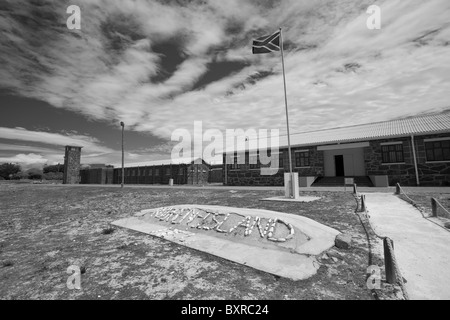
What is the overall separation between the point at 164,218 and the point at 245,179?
1886 centimetres

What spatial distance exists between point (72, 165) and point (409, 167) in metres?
55.3

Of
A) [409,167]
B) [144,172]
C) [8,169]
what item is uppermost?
[8,169]

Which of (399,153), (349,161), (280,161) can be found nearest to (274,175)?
(280,161)

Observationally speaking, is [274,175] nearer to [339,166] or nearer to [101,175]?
[339,166]

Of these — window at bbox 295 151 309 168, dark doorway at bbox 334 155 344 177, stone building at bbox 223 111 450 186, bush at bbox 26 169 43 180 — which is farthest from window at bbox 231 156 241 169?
bush at bbox 26 169 43 180

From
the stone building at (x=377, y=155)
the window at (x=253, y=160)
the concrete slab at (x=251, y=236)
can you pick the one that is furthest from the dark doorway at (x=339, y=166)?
the concrete slab at (x=251, y=236)

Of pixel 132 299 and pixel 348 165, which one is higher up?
pixel 348 165

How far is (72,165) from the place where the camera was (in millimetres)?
47500

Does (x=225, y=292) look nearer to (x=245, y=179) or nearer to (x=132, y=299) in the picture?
(x=132, y=299)

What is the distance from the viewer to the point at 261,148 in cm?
2627

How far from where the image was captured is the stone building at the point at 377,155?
1702cm

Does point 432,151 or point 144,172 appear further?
point 144,172
